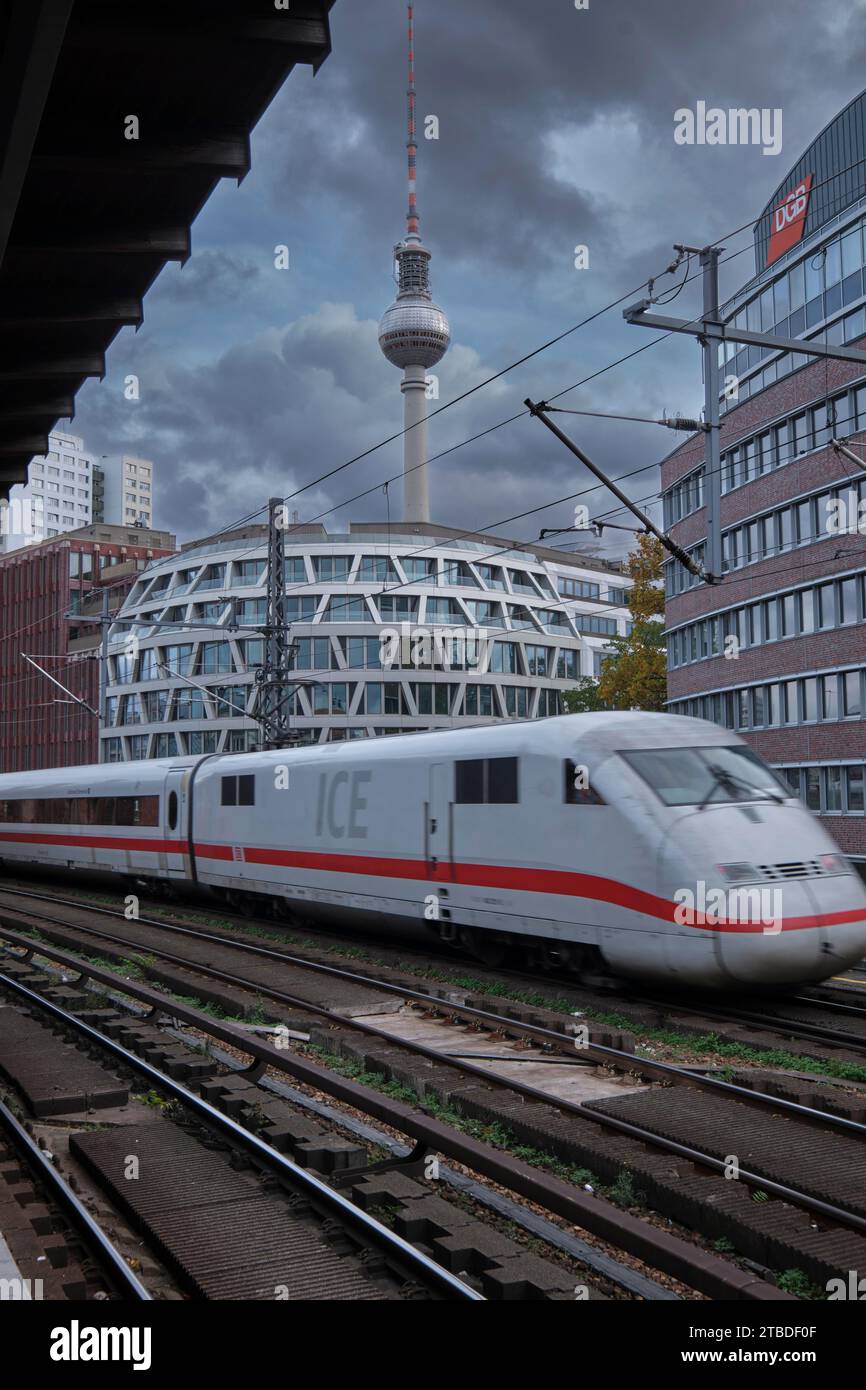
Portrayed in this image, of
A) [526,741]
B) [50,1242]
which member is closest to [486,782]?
[526,741]

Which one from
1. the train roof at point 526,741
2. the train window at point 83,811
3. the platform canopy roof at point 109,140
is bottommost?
the train window at point 83,811

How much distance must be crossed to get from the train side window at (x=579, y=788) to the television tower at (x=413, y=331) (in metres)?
125

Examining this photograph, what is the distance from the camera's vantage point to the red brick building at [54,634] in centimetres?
9406

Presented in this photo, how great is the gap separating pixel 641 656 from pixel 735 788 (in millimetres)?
34680

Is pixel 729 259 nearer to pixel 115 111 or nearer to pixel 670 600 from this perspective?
pixel 115 111

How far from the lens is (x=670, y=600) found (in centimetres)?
4534

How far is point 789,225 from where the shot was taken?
124ft

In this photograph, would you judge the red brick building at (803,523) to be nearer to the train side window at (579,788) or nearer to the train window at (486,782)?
the train window at (486,782)

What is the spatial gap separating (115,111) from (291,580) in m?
73.4

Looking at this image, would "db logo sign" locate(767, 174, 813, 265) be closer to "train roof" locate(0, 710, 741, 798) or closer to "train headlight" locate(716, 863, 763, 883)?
"train roof" locate(0, 710, 741, 798)

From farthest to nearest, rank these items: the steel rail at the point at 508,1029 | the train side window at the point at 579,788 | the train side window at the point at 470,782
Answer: the train side window at the point at 470,782 < the train side window at the point at 579,788 < the steel rail at the point at 508,1029

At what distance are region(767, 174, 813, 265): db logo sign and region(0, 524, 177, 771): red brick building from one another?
64407 mm

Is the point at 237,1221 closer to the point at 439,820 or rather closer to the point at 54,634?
the point at 439,820

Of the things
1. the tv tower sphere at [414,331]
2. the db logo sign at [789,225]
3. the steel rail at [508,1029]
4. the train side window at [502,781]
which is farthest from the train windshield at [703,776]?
the tv tower sphere at [414,331]
